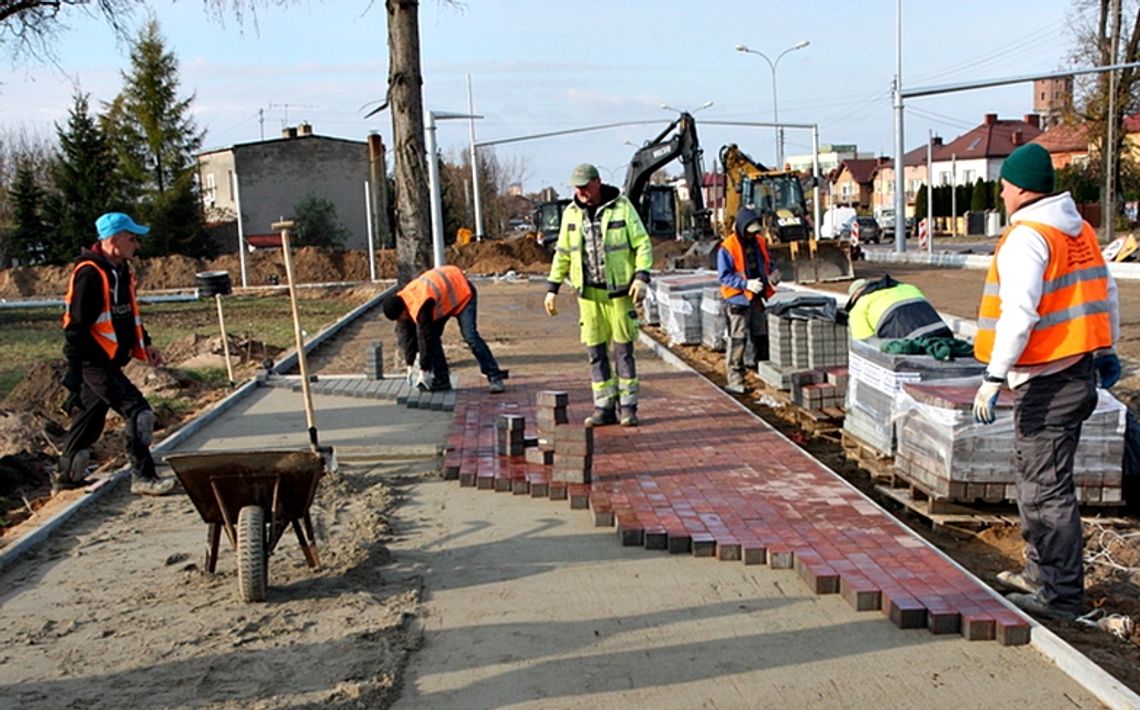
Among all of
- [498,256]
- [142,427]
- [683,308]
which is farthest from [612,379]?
[498,256]

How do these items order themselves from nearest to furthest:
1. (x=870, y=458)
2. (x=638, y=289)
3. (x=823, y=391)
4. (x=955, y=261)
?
(x=870, y=458) → (x=638, y=289) → (x=823, y=391) → (x=955, y=261)

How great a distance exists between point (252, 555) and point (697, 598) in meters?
2.05

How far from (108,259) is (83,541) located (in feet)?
6.83

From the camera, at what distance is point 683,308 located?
1528 cm

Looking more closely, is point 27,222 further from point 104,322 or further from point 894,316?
point 894,316

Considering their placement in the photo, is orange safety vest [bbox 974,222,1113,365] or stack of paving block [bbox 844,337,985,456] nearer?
orange safety vest [bbox 974,222,1113,365]

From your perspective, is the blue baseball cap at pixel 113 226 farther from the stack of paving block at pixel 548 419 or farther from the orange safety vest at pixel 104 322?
the stack of paving block at pixel 548 419

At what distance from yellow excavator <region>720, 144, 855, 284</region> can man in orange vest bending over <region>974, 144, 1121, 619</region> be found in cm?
2215

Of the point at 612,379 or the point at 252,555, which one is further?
the point at 612,379

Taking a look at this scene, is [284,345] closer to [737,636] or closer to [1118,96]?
[737,636]

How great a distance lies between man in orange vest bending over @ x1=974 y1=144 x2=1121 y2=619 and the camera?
4645 mm

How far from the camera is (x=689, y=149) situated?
27.2 m

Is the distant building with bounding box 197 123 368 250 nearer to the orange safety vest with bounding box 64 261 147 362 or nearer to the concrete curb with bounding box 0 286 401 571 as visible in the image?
the concrete curb with bounding box 0 286 401 571

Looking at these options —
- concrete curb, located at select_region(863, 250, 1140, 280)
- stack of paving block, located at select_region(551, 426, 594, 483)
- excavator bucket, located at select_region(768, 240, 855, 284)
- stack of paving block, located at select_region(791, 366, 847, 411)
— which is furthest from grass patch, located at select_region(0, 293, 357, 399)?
concrete curb, located at select_region(863, 250, 1140, 280)
